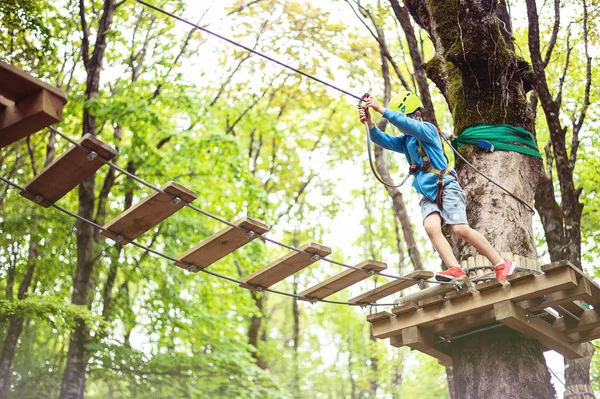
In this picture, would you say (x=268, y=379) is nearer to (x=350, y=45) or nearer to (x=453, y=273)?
(x=350, y=45)

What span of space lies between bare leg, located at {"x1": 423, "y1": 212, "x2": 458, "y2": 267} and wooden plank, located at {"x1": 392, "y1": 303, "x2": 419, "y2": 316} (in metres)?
0.42

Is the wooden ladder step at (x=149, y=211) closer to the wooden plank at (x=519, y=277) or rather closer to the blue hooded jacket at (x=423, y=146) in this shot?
the blue hooded jacket at (x=423, y=146)

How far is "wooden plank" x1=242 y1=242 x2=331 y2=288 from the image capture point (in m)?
4.41

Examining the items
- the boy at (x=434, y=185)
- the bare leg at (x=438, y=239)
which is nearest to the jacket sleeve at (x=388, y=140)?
the boy at (x=434, y=185)

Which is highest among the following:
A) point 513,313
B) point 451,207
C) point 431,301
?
point 451,207

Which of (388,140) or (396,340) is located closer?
(388,140)

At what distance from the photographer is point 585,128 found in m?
12.3

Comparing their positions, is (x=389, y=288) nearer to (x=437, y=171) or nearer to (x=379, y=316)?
(x=379, y=316)

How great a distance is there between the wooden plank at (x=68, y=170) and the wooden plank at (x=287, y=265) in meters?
1.40

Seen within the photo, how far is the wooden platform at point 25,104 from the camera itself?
2797 mm

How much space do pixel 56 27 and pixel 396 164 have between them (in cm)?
989

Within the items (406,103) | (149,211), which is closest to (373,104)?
(406,103)

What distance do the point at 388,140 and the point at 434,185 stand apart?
538 millimetres

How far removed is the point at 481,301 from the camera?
14.1 ft
